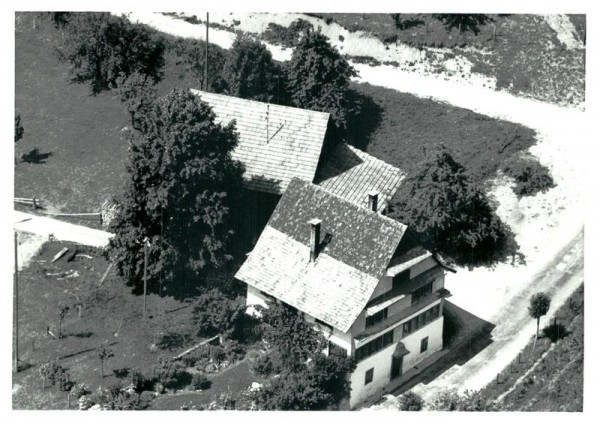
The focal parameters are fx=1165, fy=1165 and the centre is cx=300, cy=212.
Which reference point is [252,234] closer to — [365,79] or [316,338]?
[316,338]

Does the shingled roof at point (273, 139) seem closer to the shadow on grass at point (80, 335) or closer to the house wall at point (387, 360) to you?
the house wall at point (387, 360)

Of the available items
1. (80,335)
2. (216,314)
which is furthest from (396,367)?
(80,335)

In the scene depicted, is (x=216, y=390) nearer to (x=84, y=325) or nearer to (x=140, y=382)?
(x=140, y=382)

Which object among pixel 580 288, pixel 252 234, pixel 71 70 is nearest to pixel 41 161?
pixel 71 70

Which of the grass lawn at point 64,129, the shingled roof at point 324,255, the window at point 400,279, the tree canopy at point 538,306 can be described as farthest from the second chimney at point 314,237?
the grass lawn at point 64,129

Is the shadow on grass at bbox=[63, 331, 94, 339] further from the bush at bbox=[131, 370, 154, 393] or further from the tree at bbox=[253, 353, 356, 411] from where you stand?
the tree at bbox=[253, 353, 356, 411]

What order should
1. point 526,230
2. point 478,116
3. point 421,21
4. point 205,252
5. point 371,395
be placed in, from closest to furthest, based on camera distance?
point 371,395
point 205,252
point 526,230
point 478,116
point 421,21

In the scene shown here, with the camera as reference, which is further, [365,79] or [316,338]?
[365,79]
